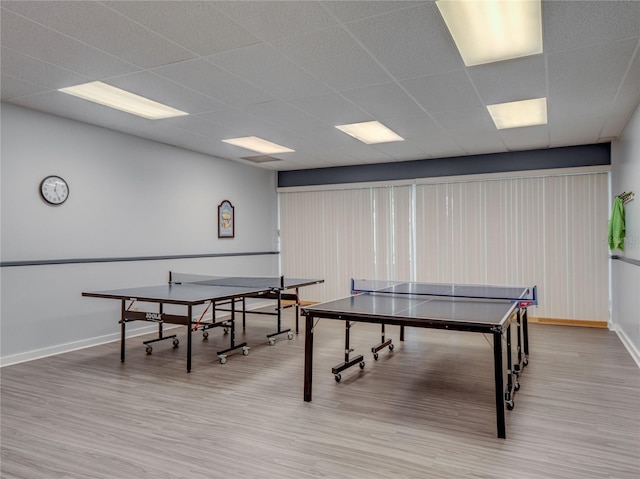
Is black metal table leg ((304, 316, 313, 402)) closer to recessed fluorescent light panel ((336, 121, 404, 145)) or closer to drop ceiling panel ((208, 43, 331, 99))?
drop ceiling panel ((208, 43, 331, 99))

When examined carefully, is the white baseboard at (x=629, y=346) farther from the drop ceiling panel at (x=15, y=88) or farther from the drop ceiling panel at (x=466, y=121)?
the drop ceiling panel at (x=15, y=88)

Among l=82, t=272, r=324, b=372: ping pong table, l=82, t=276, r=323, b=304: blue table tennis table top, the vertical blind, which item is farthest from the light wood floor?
the vertical blind

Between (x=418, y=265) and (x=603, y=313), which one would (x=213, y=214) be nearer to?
(x=418, y=265)

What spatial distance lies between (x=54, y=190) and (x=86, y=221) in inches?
19.9

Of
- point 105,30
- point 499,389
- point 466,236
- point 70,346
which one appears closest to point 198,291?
point 70,346

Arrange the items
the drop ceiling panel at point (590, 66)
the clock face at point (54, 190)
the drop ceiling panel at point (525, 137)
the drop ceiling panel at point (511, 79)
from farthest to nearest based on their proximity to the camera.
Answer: the drop ceiling panel at point (525, 137)
the clock face at point (54, 190)
the drop ceiling panel at point (511, 79)
the drop ceiling panel at point (590, 66)

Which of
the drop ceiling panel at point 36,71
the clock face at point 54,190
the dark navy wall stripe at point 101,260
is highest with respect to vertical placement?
the drop ceiling panel at point 36,71

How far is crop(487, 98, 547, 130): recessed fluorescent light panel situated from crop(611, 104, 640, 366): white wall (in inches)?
35.7

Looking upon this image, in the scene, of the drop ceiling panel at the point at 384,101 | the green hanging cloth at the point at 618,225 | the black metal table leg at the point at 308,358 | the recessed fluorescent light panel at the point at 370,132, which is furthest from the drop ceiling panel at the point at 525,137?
the black metal table leg at the point at 308,358

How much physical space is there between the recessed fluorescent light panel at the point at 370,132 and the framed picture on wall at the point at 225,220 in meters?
2.61

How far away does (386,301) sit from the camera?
3758 mm

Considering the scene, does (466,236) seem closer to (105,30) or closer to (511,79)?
(511,79)

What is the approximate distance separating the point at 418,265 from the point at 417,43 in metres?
4.89

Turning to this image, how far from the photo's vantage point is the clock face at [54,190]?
4727mm
